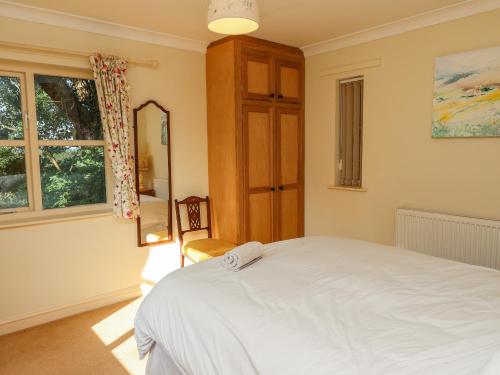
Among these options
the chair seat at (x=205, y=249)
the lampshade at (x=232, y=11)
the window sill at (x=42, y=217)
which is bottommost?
the chair seat at (x=205, y=249)

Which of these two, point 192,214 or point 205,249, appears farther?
point 192,214

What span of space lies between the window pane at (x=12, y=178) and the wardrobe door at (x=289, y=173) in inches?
93.5

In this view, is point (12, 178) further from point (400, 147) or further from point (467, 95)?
point (467, 95)

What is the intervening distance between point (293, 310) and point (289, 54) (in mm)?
3128

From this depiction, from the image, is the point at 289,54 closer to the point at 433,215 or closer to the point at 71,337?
the point at 433,215

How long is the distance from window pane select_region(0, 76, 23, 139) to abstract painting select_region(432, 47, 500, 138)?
3427mm

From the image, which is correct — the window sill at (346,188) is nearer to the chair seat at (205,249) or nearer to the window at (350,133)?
the window at (350,133)

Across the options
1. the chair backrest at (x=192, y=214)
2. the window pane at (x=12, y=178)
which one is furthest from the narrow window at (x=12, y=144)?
the chair backrest at (x=192, y=214)

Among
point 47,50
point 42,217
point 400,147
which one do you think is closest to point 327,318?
point 400,147

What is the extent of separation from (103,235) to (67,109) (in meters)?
1.15

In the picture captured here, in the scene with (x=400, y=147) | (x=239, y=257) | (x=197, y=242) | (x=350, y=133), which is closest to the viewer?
(x=239, y=257)

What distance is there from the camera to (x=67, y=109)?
125 inches

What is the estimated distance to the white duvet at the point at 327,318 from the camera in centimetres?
120

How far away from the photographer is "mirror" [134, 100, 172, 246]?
347cm
